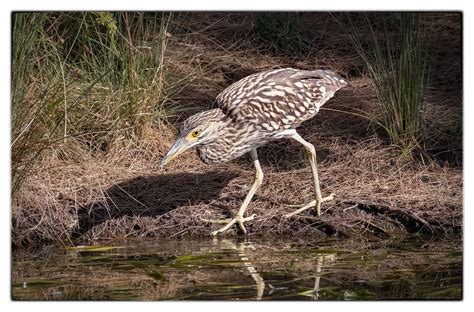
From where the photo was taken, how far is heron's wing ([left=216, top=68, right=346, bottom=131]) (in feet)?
19.9

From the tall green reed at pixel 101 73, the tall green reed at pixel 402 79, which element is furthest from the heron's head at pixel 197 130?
the tall green reed at pixel 402 79

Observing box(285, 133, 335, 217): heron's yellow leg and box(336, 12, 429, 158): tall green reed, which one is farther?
box(336, 12, 429, 158): tall green reed

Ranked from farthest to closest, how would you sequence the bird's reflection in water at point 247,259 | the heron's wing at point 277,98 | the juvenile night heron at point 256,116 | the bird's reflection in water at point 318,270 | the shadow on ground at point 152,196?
1. the shadow on ground at point 152,196
2. the heron's wing at point 277,98
3. the juvenile night heron at point 256,116
4. the bird's reflection in water at point 247,259
5. the bird's reflection in water at point 318,270

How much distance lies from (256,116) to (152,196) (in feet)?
3.10

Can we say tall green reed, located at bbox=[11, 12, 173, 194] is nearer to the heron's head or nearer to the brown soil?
the brown soil

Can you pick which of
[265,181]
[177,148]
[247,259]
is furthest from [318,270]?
[265,181]

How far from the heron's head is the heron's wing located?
108mm

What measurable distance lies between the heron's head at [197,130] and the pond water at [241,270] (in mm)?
577

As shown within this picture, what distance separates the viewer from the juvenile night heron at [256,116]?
595cm

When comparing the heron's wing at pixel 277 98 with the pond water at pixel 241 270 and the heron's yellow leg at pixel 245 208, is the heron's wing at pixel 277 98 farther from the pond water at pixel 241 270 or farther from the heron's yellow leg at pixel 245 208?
the pond water at pixel 241 270

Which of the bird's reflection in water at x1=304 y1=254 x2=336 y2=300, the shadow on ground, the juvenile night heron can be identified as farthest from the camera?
the shadow on ground

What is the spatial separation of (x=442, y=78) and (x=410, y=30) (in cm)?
157

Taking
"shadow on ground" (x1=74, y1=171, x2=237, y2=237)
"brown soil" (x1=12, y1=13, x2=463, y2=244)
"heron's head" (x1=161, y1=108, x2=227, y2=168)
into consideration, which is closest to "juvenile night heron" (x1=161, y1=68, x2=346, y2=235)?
"heron's head" (x1=161, y1=108, x2=227, y2=168)

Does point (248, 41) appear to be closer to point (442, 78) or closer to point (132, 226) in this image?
point (442, 78)
